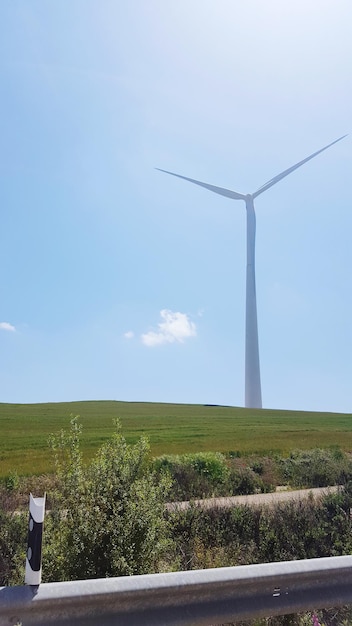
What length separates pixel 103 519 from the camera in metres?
4.58

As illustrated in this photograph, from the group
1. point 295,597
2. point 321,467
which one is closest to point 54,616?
point 295,597

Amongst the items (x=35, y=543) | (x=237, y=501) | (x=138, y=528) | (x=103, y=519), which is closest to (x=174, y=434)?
(x=237, y=501)

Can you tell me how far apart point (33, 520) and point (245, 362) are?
5778cm

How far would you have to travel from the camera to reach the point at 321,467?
15938 mm

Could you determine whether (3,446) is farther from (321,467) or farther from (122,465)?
(122,465)

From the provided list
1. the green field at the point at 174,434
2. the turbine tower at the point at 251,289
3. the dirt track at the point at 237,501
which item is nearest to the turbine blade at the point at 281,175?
the turbine tower at the point at 251,289

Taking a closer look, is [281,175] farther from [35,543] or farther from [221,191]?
[35,543]

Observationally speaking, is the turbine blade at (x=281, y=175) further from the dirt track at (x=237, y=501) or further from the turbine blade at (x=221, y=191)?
the dirt track at (x=237, y=501)

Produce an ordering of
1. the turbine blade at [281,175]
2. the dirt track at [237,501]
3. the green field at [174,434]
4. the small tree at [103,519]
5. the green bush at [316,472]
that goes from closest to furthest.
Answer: the small tree at [103,519]
the dirt track at [237,501]
the green bush at [316,472]
the green field at [174,434]
the turbine blade at [281,175]

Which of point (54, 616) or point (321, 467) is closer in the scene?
point (54, 616)

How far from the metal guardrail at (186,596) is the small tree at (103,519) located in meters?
1.30

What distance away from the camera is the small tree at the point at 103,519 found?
14.6 ft

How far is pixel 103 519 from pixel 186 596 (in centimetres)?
156

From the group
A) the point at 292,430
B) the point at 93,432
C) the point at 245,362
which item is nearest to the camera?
the point at 93,432
